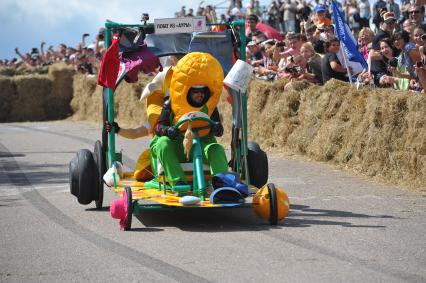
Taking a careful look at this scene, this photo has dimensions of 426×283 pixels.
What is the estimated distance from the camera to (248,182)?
10.4 metres

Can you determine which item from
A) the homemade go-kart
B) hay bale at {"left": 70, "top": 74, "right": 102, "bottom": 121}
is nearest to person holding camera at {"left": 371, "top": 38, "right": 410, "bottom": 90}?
the homemade go-kart

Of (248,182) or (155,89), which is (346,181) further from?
(155,89)

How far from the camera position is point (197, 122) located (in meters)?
9.72

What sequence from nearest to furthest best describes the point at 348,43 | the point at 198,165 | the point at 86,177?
1. the point at 198,165
2. the point at 86,177
3. the point at 348,43

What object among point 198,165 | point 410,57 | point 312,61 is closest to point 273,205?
point 198,165

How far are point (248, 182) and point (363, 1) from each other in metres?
12.5

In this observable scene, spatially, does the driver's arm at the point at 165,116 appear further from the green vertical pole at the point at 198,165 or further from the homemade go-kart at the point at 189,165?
the green vertical pole at the point at 198,165

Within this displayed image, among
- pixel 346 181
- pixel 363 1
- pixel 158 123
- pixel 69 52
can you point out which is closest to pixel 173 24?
pixel 158 123

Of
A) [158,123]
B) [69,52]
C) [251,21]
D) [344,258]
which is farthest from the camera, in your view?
[69,52]

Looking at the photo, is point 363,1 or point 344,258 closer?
point 344,258

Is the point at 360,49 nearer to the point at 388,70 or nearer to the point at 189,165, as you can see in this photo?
the point at 388,70

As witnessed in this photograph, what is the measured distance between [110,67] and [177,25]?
39.8 inches

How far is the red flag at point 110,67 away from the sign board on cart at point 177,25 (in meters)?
0.66

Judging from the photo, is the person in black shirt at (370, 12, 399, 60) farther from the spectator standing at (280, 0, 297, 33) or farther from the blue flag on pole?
the spectator standing at (280, 0, 297, 33)
